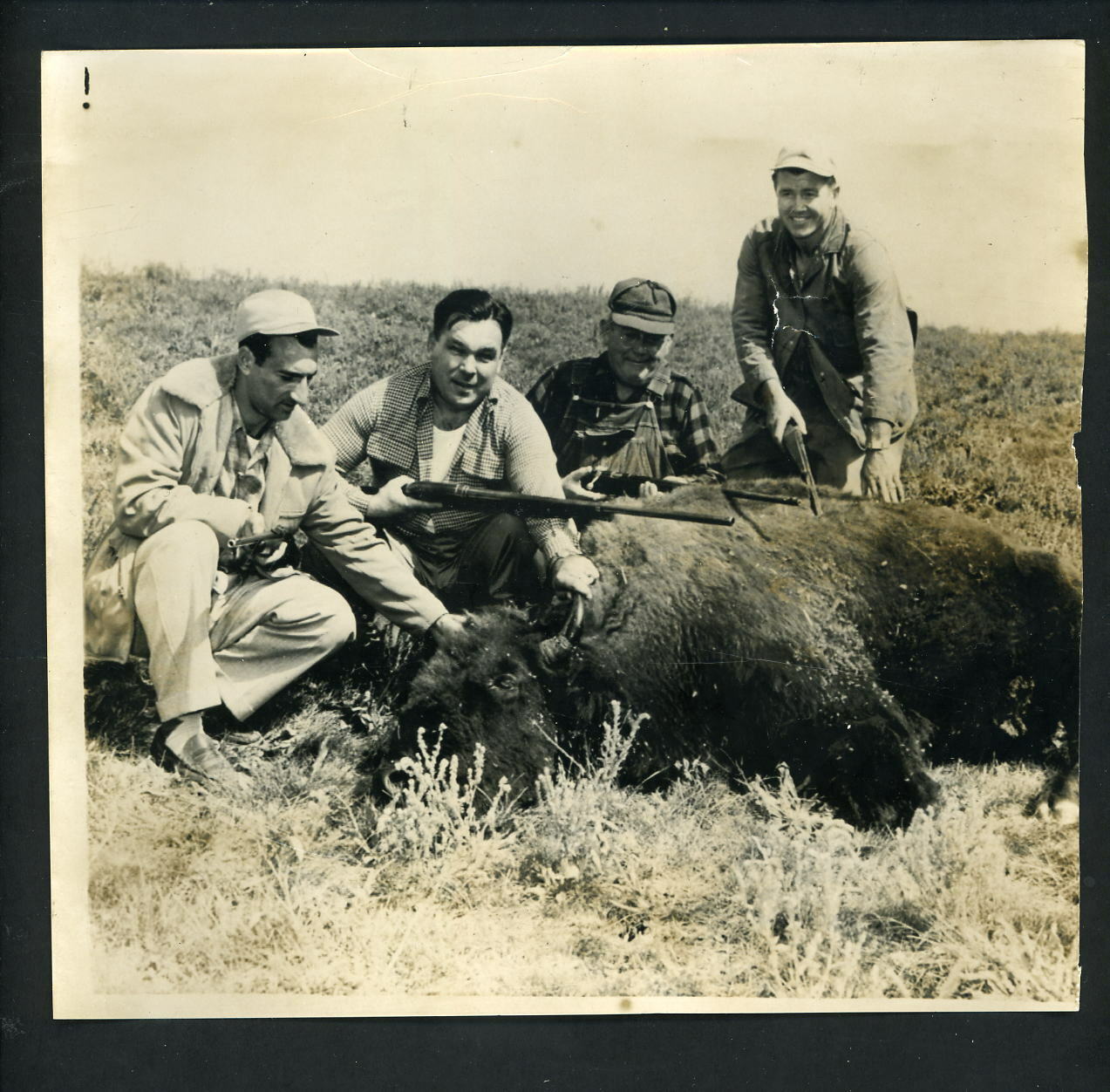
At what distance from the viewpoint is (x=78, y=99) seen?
3.27 meters

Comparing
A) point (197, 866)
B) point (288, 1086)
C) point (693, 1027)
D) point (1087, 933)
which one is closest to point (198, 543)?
point (197, 866)

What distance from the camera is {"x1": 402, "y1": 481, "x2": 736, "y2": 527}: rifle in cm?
330

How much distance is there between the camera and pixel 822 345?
133 inches

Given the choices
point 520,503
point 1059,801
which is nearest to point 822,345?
point 520,503

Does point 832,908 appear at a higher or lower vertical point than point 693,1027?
higher

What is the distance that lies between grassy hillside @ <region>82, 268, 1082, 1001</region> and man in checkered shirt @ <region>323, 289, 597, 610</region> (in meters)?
0.10

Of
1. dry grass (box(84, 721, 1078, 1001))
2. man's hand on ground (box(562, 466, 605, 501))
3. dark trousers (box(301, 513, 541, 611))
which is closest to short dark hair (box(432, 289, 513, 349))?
man's hand on ground (box(562, 466, 605, 501))

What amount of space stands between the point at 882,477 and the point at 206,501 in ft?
7.51

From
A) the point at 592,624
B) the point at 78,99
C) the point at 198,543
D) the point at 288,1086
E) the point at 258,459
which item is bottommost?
the point at 288,1086

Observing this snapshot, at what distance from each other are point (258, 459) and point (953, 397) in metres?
2.38

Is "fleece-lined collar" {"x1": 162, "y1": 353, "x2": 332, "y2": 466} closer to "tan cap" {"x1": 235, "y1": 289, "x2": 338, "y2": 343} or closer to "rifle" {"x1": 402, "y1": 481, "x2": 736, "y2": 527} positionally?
"tan cap" {"x1": 235, "y1": 289, "x2": 338, "y2": 343}

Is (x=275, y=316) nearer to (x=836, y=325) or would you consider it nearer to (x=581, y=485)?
(x=581, y=485)

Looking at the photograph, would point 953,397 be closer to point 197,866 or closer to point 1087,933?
point 1087,933

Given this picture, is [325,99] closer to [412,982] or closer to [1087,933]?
[412,982]
